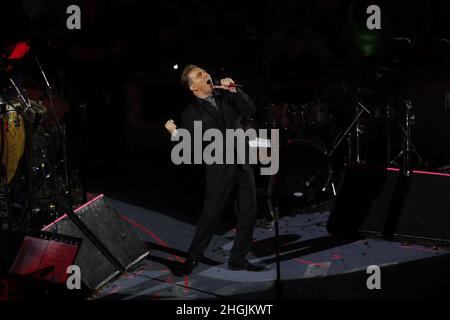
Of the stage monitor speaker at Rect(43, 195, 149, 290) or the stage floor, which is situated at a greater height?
the stage monitor speaker at Rect(43, 195, 149, 290)

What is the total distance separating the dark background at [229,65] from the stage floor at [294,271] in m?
2.60

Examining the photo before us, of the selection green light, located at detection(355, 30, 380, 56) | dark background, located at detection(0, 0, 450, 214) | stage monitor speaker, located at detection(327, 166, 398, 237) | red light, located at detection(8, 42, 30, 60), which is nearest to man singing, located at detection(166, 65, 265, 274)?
stage monitor speaker, located at detection(327, 166, 398, 237)

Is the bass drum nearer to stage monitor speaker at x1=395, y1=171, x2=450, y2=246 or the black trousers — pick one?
stage monitor speaker at x1=395, y1=171, x2=450, y2=246

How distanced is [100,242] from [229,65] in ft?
24.6

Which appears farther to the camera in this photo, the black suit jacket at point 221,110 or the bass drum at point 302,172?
the bass drum at point 302,172

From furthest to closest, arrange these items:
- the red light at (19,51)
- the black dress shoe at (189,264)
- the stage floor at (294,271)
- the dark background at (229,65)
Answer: the dark background at (229,65) < the red light at (19,51) < the black dress shoe at (189,264) < the stage floor at (294,271)

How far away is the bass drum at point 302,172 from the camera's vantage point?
9.28 meters

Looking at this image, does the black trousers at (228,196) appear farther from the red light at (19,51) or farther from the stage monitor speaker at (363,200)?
the red light at (19,51)

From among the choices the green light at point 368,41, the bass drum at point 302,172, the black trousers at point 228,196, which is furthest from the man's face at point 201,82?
the green light at point 368,41

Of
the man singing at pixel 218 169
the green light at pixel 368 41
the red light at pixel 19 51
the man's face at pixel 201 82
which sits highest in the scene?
the green light at pixel 368 41

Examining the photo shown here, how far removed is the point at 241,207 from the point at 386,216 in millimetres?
1805

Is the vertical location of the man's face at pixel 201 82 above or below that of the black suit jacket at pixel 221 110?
above

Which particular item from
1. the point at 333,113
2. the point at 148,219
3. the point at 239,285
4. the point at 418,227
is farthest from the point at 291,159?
the point at 239,285

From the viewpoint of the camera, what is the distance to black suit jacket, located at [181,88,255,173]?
6.21 meters
